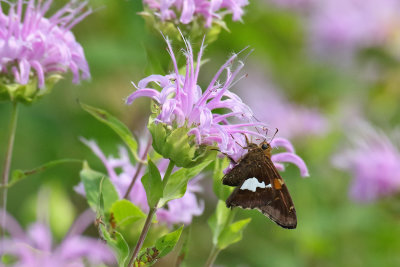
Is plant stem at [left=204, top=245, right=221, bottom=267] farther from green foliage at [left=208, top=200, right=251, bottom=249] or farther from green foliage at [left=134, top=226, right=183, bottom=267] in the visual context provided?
green foliage at [left=134, top=226, right=183, bottom=267]

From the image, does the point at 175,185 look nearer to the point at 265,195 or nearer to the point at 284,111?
the point at 265,195

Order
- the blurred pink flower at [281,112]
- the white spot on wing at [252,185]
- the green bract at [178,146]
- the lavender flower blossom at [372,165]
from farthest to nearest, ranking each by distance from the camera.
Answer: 1. the blurred pink flower at [281,112]
2. the lavender flower blossom at [372,165]
3. the white spot on wing at [252,185]
4. the green bract at [178,146]

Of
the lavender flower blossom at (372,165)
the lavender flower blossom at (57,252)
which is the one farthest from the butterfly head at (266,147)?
the lavender flower blossom at (372,165)

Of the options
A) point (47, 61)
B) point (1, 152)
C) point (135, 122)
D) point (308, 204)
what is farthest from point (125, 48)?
point (47, 61)

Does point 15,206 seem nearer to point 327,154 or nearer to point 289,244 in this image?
point 289,244

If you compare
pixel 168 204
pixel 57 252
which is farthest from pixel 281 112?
pixel 168 204

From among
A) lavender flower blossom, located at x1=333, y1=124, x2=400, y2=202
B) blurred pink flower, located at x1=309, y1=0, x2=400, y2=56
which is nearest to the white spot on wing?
lavender flower blossom, located at x1=333, y1=124, x2=400, y2=202

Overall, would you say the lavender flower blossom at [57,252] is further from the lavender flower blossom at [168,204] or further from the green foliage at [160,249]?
the green foliage at [160,249]
